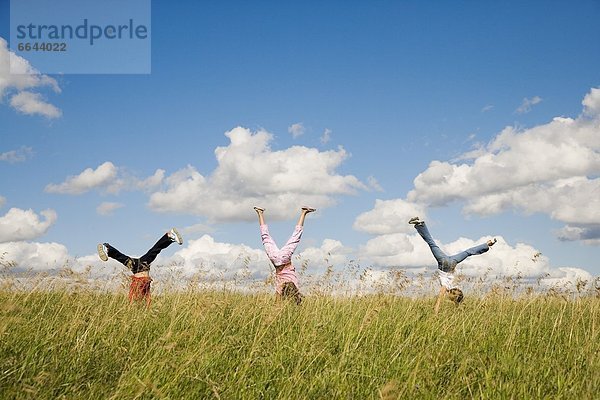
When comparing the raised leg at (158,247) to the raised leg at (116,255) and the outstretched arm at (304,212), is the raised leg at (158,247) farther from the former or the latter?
the outstretched arm at (304,212)

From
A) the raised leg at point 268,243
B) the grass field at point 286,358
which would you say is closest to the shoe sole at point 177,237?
the raised leg at point 268,243

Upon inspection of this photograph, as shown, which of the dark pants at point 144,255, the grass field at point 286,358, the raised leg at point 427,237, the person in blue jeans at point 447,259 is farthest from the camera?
the raised leg at point 427,237

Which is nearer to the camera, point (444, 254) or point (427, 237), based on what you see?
point (444, 254)

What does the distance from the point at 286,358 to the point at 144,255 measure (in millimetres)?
6042

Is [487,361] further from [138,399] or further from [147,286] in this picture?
[147,286]

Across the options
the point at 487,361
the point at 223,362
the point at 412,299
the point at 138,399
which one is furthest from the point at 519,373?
the point at 412,299

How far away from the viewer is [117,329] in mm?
5105

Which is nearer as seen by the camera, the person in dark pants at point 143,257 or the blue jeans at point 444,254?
the person in dark pants at point 143,257

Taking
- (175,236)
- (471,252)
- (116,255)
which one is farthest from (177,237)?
(471,252)

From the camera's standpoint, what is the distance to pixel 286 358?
14.4 ft

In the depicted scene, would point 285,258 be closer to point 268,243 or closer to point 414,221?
point 268,243

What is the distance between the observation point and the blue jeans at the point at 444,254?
9.47 metres

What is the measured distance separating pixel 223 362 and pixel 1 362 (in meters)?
1.69

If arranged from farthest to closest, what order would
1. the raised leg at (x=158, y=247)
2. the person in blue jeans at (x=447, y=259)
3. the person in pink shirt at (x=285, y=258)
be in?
the raised leg at (x=158, y=247)
the person in blue jeans at (x=447, y=259)
the person in pink shirt at (x=285, y=258)
